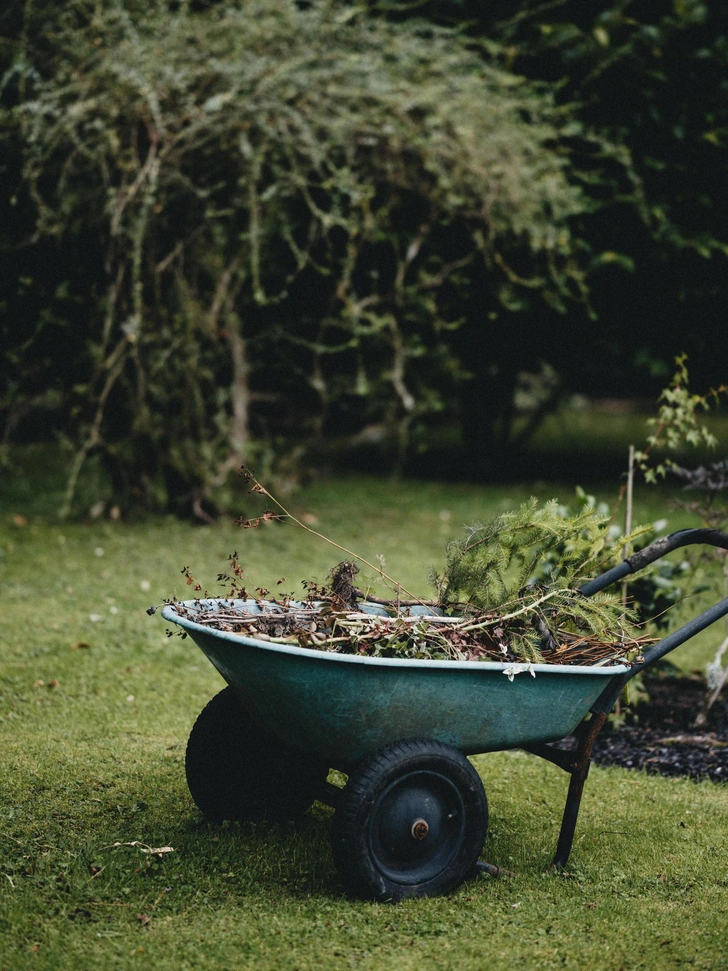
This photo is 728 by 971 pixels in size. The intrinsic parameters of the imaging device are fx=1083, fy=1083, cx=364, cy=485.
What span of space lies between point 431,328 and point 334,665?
22.8 ft

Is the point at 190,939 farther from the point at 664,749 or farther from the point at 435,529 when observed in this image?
the point at 435,529

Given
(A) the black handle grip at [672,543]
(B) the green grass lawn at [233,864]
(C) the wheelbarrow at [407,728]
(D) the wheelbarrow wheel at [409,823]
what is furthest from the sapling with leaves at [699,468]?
(D) the wheelbarrow wheel at [409,823]

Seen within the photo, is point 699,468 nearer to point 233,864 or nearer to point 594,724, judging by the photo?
point 594,724

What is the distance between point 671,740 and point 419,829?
1.86 m

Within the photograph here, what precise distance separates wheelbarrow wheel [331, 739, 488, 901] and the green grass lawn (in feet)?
0.23

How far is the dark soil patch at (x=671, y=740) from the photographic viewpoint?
13.5 feet

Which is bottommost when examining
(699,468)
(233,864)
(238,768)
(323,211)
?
(233,864)

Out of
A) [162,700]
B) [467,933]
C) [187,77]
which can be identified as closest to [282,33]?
[187,77]

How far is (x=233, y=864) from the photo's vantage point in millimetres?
3074

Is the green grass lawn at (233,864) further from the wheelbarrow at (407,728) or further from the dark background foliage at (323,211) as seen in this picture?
the dark background foliage at (323,211)

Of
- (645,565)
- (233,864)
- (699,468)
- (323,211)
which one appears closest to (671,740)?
(699,468)

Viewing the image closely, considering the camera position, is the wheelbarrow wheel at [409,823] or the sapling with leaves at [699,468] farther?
the sapling with leaves at [699,468]

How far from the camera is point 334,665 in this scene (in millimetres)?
2721

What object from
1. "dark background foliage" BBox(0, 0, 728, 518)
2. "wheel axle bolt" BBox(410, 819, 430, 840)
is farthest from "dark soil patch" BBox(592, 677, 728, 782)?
"dark background foliage" BBox(0, 0, 728, 518)
